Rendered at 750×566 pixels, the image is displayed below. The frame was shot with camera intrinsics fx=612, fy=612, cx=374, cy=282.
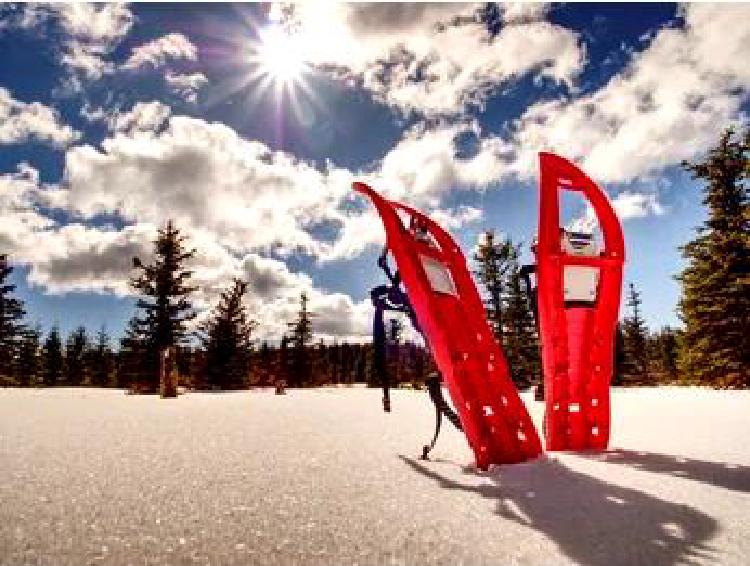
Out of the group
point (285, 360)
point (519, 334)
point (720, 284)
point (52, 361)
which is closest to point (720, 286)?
point (720, 284)

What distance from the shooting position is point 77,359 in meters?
85.3

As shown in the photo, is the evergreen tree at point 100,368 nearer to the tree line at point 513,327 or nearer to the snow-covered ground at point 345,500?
the tree line at point 513,327

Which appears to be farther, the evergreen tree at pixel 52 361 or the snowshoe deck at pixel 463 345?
the evergreen tree at pixel 52 361

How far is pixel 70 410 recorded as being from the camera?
7672 millimetres

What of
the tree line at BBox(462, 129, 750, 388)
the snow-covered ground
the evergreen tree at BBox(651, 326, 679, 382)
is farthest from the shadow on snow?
the evergreen tree at BBox(651, 326, 679, 382)

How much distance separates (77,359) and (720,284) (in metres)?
81.8

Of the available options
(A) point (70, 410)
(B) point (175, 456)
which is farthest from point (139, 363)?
(B) point (175, 456)

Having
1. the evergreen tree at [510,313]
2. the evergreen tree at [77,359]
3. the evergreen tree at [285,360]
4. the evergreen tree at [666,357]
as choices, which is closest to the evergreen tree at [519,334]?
the evergreen tree at [510,313]

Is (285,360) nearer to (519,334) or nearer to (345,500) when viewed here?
(519,334)

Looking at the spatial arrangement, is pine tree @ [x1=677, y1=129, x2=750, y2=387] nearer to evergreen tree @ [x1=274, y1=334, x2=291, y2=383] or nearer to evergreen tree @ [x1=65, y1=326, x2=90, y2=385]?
evergreen tree @ [x1=274, y1=334, x2=291, y2=383]

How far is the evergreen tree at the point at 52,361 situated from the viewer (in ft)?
256

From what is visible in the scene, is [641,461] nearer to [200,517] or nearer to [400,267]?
[400,267]

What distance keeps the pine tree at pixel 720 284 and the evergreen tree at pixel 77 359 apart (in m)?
74.6

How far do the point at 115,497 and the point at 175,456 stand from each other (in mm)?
1181
